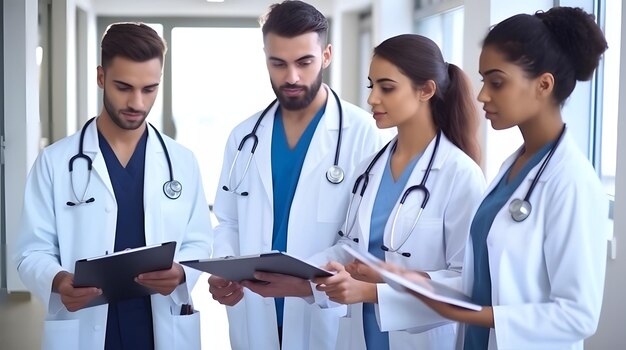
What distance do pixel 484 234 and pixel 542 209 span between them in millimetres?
162

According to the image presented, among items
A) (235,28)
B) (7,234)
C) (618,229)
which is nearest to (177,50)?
(235,28)

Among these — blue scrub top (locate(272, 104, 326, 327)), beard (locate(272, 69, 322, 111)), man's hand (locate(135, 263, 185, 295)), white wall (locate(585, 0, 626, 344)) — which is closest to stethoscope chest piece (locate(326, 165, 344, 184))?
blue scrub top (locate(272, 104, 326, 327))

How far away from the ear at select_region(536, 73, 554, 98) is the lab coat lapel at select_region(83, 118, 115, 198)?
107 cm

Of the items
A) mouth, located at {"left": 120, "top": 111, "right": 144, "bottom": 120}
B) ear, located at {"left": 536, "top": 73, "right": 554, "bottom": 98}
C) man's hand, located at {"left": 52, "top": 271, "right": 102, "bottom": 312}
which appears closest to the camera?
ear, located at {"left": 536, "top": 73, "right": 554, "bottom": 98}

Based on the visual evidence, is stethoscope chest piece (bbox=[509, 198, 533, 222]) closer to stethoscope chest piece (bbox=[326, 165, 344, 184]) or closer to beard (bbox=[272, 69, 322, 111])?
stethoscope chest piece (bbox=[326, 165, 344, 184])

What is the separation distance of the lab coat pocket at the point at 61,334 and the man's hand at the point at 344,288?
24.3 inches

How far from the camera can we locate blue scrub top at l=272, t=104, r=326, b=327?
2.29 meters

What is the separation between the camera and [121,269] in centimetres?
174

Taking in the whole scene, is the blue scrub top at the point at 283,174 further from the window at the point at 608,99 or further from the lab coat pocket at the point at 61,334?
the window at the point at 608,99

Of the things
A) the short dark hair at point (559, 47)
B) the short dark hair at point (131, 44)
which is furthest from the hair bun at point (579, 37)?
the short dark hair at point (131, 44)

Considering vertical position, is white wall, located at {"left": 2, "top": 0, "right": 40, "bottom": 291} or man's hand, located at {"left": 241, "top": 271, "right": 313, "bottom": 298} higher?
white wall, located at {"left": 2, "top": 0, "right": 40, "bottom": 291}

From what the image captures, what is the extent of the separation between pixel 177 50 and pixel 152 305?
7.77 m

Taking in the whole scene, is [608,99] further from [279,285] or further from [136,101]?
[136,101]

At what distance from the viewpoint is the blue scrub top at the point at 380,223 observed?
1.92m
